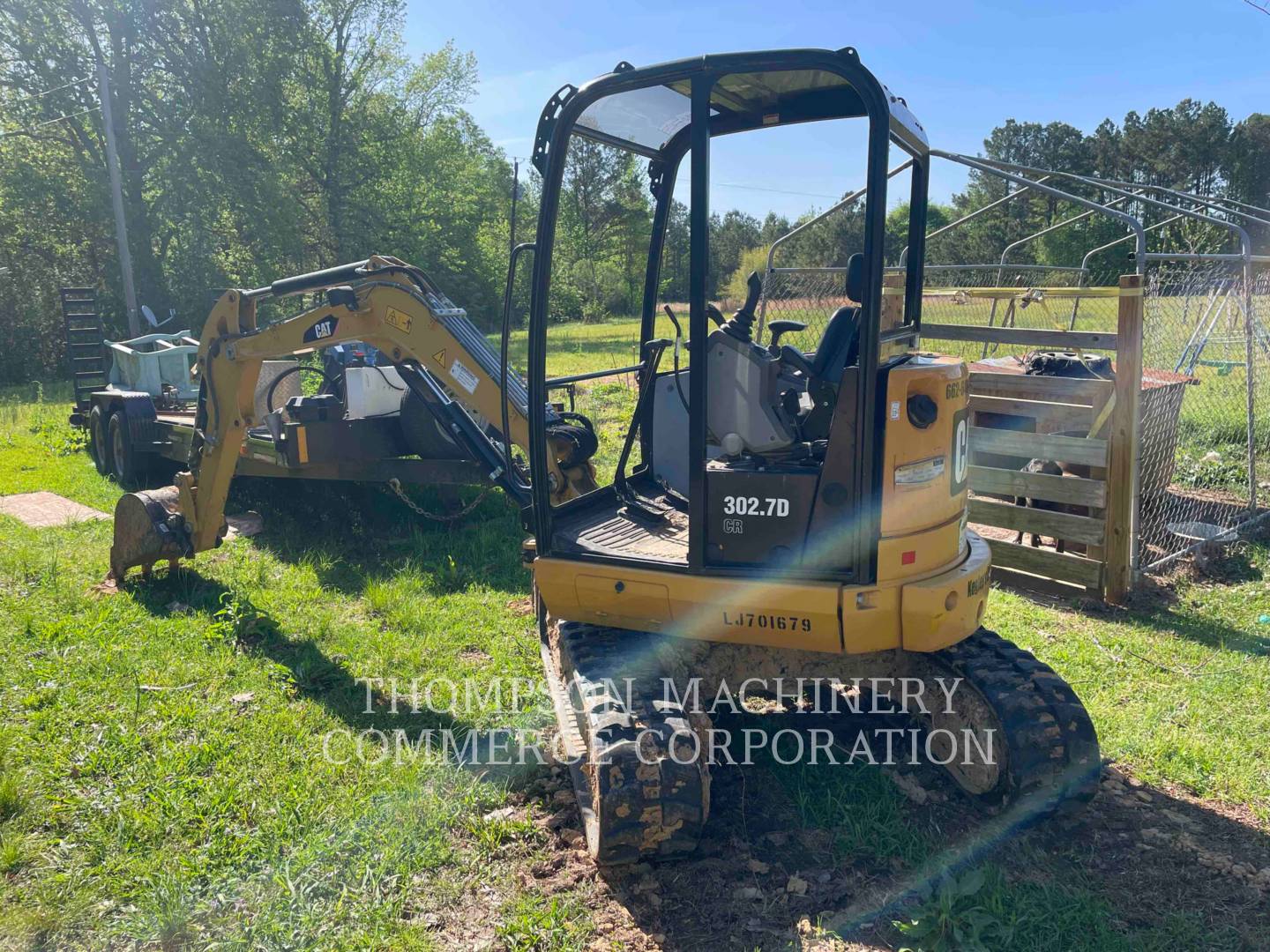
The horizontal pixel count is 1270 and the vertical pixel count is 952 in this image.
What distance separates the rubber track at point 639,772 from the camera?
3064 millimetres

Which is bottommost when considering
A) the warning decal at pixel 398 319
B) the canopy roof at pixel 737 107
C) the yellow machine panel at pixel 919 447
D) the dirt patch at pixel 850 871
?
the dirt patch at pixel 850 871

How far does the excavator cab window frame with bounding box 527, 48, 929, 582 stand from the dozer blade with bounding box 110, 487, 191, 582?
3302 millimetres

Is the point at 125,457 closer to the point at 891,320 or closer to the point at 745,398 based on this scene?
the point at 745,398

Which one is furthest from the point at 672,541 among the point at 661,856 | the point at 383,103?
the point at 383,103

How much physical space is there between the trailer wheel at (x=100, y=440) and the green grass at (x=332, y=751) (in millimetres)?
3412

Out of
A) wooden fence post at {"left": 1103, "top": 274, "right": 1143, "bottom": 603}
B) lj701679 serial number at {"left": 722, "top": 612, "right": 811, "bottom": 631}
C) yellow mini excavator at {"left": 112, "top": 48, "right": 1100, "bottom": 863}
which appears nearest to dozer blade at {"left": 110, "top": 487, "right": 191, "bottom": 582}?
yellow mini excavator at {"left": 112, "top": 48, "right": 1100, "bottom": 863}

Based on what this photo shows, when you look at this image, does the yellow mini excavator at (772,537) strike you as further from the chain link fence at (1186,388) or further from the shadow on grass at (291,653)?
the chain link fence at (1186,388)

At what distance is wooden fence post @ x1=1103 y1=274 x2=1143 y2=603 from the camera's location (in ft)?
18.8

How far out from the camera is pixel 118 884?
10.7 feet

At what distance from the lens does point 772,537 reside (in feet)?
11.2

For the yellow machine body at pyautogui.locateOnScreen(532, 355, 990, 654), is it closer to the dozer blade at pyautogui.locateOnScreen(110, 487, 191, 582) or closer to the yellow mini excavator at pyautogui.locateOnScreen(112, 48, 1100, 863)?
the yellow mini excavator at pyautogui.locateOnScreen(112, 48, 1100, 863)

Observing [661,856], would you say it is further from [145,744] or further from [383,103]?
[383,103]

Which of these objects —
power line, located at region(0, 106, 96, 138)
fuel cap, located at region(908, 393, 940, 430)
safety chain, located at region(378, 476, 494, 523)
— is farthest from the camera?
power line, located at region(0, 106, 96, 138)

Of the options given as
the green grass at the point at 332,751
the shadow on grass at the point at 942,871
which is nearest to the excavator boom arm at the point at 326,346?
the green grass at the point at 332,751
